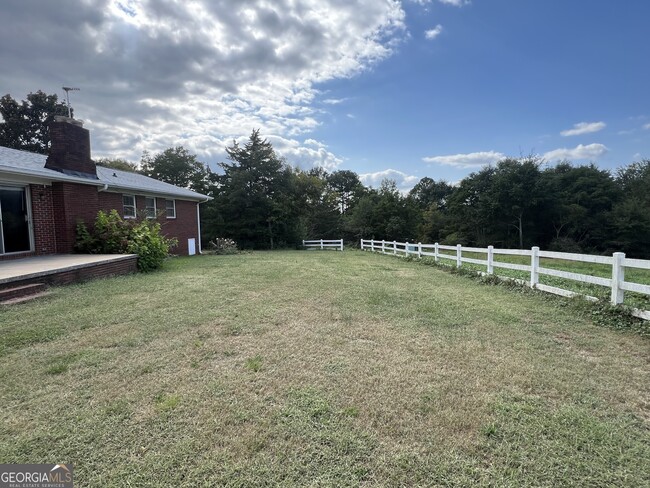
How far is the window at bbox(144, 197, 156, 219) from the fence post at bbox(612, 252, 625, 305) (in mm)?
14948

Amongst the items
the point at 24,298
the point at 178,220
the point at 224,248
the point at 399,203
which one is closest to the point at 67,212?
the point at 24,298

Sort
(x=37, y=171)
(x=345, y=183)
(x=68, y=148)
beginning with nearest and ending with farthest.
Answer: (x=37, y=171) < (x=68, y=148) < (x=345, y=183)

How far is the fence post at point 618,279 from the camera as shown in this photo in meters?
4.73

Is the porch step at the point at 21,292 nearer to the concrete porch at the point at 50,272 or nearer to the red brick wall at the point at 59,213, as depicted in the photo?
the concrete porch at the point at 50,272

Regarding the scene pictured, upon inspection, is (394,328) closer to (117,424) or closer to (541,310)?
(541,310)

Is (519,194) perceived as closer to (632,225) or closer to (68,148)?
(632,225)

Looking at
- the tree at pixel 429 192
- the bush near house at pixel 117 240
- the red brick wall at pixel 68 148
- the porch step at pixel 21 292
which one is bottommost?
the porch step at pixel 21 292

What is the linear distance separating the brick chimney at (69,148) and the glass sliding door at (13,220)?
1.49m

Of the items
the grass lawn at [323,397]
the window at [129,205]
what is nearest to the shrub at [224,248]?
the window at [129,205]

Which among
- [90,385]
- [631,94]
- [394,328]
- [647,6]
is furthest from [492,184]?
[90,385]

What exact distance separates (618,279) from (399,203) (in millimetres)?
30542

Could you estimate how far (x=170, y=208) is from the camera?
15359mm

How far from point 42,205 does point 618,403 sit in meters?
12.5

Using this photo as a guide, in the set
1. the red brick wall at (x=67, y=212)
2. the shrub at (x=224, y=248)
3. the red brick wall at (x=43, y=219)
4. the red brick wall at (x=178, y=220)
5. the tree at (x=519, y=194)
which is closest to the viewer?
the red brick wall at (x=43, y=219)
